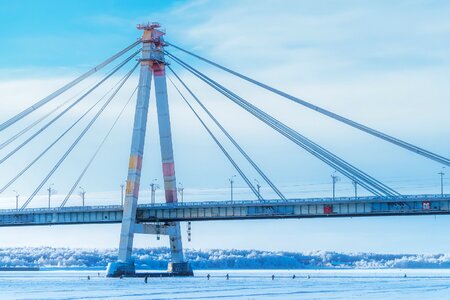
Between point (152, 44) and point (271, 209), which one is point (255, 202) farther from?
point (152, 44)

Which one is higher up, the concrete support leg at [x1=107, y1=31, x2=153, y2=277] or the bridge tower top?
the bridge tower top

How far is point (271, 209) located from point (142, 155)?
52.6ft

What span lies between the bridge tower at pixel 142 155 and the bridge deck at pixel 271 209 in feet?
7.02

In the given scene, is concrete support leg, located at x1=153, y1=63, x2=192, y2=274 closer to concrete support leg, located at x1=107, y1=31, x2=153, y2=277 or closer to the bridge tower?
the bridge tower

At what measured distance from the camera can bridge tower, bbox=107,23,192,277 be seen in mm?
107875

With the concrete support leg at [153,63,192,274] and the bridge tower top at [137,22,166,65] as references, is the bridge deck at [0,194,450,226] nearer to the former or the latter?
the concrete support leg at [153,63,192,274]

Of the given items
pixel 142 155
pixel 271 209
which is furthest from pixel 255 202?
pixel 142 155

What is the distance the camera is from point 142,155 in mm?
108562

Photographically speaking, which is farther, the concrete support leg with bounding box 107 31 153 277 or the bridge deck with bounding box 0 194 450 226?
the bridge deck with bounding box 0 194 450 226

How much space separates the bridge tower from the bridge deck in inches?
84.3

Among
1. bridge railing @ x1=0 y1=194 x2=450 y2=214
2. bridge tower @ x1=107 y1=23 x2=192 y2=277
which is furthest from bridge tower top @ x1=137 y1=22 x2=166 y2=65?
bridge railing @ x1=0 y1=194 x2=450 y2=214

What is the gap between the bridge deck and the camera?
11081 centimetres

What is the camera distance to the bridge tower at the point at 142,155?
10788 centimetres

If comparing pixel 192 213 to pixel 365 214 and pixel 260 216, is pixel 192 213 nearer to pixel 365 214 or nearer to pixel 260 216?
pixel 260 216
